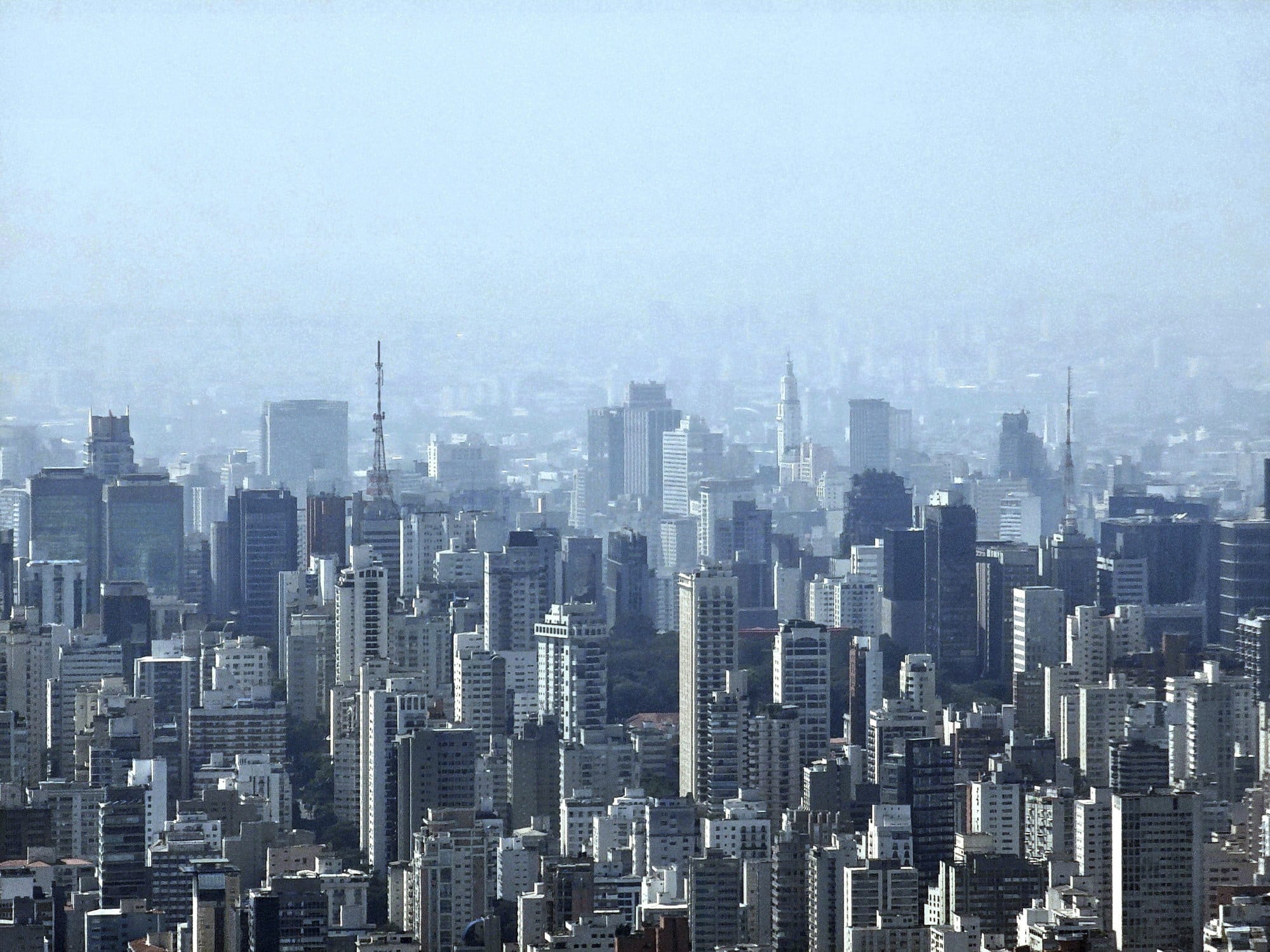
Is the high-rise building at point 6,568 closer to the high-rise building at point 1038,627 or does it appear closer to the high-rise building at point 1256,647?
the high-rise building at point 1038,627

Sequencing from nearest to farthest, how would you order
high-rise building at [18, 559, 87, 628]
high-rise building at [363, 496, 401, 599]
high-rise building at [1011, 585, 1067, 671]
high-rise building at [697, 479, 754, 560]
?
1. high-rise building at [1011, 585, 1067, 671]
2. high-rise building at [18, 559, 87, 628]
3. high-rise building at [697, 479, 754, 560]
4. high-rise building at [363, 496, 401, 599]

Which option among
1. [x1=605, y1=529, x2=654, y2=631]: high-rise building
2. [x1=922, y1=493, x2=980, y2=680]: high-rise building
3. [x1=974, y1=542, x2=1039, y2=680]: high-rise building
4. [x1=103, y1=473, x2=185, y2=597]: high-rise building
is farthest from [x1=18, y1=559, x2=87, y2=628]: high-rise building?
[x1=974, y1=542, x2=1039, y2=680]: high-rise building

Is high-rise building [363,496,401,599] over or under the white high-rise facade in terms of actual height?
over

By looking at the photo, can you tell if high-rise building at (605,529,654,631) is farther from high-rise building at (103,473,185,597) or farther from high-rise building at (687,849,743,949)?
high-rise building at (687,849,743,949)

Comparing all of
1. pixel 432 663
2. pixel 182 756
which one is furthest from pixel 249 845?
pixel 432 663

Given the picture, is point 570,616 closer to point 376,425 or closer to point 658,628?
point 658,628

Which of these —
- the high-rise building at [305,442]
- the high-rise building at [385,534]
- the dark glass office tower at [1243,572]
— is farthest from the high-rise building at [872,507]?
the high-rise building at [305,442]
